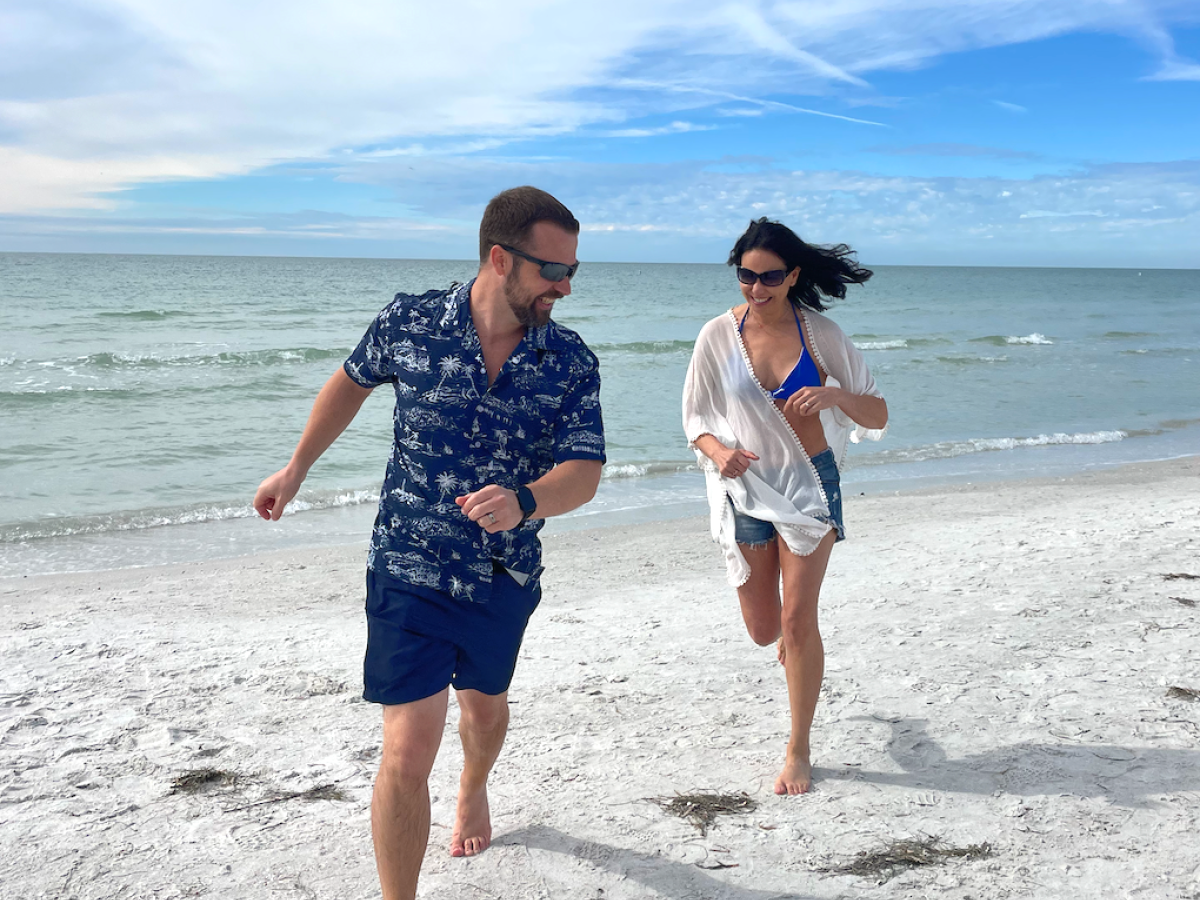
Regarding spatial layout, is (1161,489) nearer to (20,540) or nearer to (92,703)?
(92,703)

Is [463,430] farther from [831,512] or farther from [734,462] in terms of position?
[831,512]

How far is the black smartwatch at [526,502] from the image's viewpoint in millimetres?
2369

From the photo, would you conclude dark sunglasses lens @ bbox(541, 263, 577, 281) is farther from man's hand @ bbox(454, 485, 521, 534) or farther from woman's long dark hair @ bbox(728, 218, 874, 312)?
woman's long dark hair @ bbox(728, 218, 874, 312)

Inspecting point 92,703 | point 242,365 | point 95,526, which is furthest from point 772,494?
point 242,365

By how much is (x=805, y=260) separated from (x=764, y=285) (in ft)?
0.74

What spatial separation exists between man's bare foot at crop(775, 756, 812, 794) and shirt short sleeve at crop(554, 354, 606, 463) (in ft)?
5.67

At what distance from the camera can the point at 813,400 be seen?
138 inches

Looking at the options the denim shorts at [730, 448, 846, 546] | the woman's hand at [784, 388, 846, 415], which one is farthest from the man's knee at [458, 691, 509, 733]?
the woman's hand at [784, 388, 846, 415]

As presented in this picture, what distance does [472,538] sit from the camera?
103 inches

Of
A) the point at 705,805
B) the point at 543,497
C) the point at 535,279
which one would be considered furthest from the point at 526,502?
the point at 705,805

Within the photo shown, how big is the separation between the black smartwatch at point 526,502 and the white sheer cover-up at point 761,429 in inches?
59.6

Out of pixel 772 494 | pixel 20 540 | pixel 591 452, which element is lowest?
pixel 20 540

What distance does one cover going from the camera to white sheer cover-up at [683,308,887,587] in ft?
12.1

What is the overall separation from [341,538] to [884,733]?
240 inches
